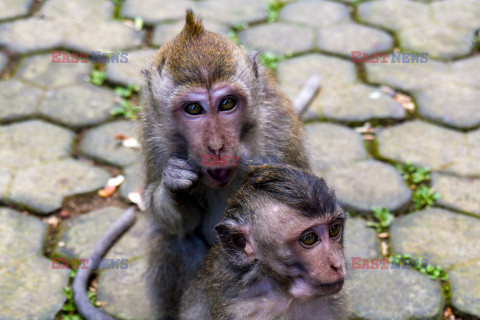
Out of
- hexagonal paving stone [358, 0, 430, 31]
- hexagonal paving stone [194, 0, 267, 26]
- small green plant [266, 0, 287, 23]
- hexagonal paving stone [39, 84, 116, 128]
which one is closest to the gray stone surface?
hexagonal paving stone [39, 84, 116, 128]

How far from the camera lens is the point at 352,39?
19.7ft

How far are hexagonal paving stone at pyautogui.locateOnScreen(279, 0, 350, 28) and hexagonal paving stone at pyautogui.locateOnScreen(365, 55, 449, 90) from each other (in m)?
0.81

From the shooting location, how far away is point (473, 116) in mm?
5129

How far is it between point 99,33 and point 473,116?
3579 millimetres

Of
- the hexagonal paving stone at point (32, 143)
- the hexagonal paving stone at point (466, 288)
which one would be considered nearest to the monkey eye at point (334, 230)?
the hexagonal paving stone at point (466, 288)

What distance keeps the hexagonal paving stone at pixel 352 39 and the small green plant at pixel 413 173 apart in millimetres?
1573

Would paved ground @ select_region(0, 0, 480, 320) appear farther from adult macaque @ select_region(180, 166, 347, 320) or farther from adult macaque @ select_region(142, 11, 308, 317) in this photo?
adult macaque @ select_region(180, 166, 347, 320)

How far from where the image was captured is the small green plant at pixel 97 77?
5.48 meters

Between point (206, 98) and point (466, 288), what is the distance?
1.95m

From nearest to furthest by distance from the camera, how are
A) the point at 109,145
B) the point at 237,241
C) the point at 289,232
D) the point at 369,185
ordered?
the point at 289,232, the point at 237,241, the point at 369,185, the point at 109,145

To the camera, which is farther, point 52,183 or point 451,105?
point 451,105

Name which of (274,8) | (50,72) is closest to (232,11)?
(274,8)

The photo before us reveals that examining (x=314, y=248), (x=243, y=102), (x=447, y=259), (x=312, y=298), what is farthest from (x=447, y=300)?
(x=243, y=102)

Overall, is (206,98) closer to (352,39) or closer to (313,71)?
(313,71)
